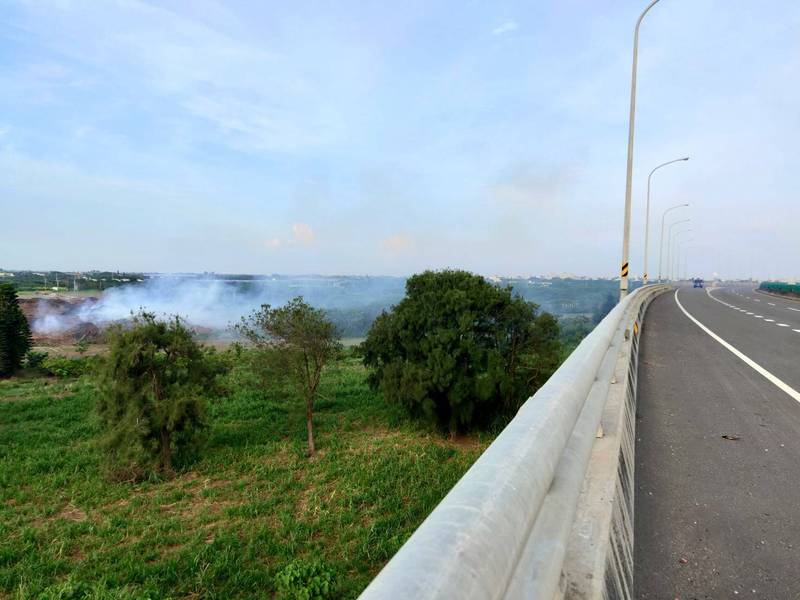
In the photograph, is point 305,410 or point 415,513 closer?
point 415,513

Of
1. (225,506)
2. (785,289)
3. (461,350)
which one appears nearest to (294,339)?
(461,350)

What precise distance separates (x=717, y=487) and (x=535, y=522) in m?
2.38

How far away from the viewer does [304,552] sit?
10055 mm

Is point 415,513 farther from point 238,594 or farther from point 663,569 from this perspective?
point 663,569

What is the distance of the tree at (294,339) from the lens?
1939 centimetres

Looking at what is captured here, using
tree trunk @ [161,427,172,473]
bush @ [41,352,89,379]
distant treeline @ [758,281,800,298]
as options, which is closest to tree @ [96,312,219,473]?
tree trunk @ [161,427,172,473]

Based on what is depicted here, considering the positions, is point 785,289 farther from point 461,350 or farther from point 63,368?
point 63,368

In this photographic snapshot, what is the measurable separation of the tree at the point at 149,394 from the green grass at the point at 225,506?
125 centimetres

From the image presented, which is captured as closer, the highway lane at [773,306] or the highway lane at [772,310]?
the highway lane at [772,310]

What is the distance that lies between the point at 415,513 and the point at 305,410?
10755 mm

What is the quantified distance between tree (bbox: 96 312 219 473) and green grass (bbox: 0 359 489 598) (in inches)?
49.2

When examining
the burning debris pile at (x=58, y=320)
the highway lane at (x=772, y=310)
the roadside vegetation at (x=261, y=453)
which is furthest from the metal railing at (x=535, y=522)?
the burning debris pile at (x=58, y=320)

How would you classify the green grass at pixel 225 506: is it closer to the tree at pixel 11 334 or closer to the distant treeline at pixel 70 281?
the tree at pixel 11 334

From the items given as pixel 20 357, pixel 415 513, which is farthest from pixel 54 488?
pixel 20 357
